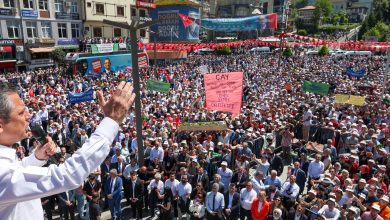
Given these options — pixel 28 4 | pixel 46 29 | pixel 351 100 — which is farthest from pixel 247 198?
pixel 46 29

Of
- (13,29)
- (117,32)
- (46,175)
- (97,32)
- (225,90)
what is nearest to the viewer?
(46,175)

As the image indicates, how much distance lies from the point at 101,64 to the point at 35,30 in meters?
12.5

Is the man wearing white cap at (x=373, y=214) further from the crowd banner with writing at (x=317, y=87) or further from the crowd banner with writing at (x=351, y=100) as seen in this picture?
the crowd banner with writing at (x=317, y=87)

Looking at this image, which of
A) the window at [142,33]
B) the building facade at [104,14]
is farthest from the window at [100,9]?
the window at [142,33]

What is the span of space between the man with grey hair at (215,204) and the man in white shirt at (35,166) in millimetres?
5754

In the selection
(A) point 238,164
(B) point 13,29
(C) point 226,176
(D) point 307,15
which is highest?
(D) point 307,15

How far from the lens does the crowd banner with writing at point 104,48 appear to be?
26319mm

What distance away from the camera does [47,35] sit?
34906mm

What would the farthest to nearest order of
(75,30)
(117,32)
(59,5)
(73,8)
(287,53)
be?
(117,32), (287,53), (75,30), (73,8), (59,5)

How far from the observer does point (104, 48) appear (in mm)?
27469

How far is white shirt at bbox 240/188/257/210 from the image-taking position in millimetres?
7559

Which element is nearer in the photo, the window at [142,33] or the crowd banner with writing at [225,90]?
the crowd banner with writing at [225,90]

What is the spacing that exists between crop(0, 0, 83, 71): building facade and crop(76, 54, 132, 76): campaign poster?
10539 mm

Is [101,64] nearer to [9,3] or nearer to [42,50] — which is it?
[42,50]
